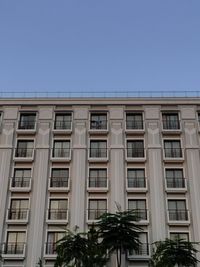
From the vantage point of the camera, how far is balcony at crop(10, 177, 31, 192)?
33.8m

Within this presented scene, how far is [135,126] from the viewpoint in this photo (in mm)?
37469

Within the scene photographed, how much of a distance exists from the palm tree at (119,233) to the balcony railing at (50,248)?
448cm

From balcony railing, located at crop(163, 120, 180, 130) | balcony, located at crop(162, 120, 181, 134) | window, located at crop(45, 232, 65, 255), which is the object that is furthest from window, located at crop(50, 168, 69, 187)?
balcony railing, located at crop(163, 120, 180, 130)

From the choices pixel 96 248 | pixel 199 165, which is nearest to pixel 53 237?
pixel 96 248

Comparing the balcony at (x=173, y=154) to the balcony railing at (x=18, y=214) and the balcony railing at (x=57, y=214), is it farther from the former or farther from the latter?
the balcony railing at (x=18, y=214)

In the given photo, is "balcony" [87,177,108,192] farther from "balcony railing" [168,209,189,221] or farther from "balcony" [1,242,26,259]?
"balcony" [1,242,26,259]

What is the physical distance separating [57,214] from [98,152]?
23.1ft

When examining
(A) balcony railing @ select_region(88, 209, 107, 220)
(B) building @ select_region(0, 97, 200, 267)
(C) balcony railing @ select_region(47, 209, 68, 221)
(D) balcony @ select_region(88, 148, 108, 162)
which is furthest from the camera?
(D) balcony @ select_region(88, 148, 108, 162)

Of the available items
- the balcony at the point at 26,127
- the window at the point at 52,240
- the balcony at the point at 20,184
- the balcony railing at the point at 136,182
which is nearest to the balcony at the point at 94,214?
the window at the point at 52,240

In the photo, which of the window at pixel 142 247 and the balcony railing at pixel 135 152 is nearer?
the window at pixel 142 247

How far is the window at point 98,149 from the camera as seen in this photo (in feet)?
118

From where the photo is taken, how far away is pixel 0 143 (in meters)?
36.4

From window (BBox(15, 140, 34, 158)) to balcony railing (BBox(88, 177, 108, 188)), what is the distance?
632 centimetres

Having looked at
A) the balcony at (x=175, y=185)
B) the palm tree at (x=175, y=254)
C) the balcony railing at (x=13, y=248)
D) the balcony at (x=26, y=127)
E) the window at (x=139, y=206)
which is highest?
the balcony at (x=26, y=127)
